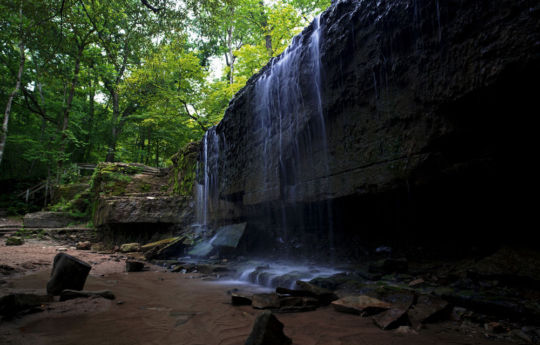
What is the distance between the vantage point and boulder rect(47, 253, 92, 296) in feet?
10.7

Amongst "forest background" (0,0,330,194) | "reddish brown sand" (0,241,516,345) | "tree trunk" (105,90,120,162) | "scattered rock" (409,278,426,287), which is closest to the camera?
"reddish brown sand" (0,241,516,345)

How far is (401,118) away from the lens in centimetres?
412

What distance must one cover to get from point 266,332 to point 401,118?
144 inches

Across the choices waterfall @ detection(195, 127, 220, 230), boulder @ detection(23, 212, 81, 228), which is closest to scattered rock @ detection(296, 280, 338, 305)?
waterfall @ detection(195, 127, 220, 230)

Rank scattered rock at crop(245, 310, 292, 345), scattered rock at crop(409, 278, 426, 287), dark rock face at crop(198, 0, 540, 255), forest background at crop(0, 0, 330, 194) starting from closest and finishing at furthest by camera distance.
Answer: scattered rock at crop(245, 310, 292, 345) < dark rock face at crop(198, 0, 540, 255) < scattered rock at crop(409, 278, 426, 287) < forest background at crop(0, 0, 330, 194)

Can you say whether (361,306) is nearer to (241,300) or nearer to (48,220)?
(241,300)

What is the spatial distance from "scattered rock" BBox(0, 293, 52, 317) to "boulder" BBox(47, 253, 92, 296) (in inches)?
14.0

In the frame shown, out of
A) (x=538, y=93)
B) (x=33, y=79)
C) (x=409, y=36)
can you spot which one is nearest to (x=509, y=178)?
(x=538, y=93)

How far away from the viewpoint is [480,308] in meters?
2.68

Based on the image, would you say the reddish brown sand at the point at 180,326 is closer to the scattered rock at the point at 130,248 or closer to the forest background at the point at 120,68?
the forest background at the point at 120,68

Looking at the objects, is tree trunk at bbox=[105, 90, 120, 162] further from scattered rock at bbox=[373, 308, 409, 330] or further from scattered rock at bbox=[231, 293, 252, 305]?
scattered rock at bbox=[373, 308, 409, 330]

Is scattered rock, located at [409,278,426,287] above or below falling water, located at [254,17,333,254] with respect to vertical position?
below

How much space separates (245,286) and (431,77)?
439 centimetres

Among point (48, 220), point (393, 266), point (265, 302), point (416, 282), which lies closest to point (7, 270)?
point (265, 302)
